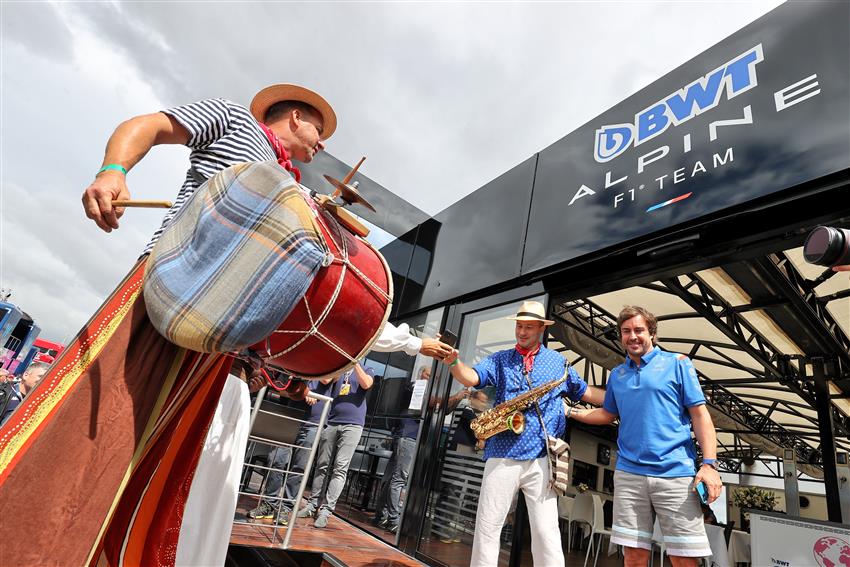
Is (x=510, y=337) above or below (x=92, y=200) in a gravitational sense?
above

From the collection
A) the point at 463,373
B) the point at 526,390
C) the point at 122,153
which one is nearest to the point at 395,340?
the point at 122,153

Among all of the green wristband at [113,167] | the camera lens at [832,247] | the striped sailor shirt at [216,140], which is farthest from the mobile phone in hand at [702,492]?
the green wristband at [113,167]

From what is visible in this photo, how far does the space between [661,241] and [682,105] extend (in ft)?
3.49

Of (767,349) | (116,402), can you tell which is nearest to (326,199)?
(116,402)

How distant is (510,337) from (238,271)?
332 cm

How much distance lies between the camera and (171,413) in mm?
1195

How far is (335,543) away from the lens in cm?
375

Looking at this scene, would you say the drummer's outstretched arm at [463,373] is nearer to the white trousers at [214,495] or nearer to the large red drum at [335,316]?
the white trousers at [214,495]

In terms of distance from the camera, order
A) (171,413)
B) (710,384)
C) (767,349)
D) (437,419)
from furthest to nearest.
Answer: (710,384), (767,349), (437,419), (171,413)

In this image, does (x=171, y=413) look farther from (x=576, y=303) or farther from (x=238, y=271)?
(x=576, y=303)

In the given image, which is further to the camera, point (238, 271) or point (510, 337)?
point (510, 337)

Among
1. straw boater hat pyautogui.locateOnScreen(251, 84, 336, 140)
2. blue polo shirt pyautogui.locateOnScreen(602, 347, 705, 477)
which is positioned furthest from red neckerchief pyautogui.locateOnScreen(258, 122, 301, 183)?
blue polo shirt pyautogui.locateOnScreen(602, 347, 705, 477)

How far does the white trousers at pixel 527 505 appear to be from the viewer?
96.6 inches

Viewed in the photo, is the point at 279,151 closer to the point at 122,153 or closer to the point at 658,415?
the point at 122,153
